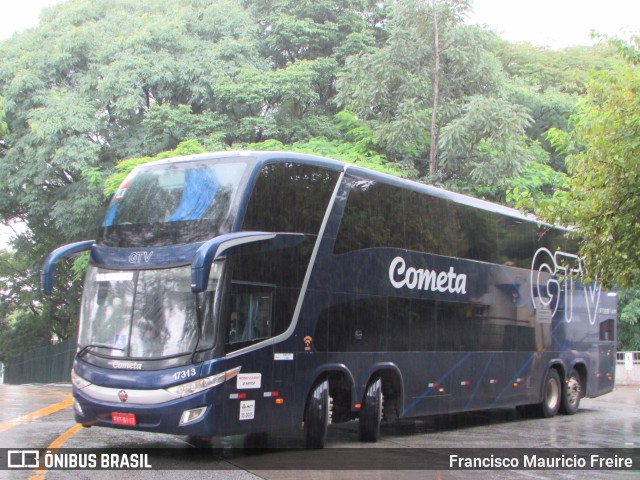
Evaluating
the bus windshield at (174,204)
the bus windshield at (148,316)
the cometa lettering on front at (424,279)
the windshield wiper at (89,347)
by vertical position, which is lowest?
the windshield wiper at (89,347)

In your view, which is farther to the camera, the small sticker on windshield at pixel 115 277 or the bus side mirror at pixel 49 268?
the bus side mirror at pixel 49 268

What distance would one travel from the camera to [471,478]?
31.5ft

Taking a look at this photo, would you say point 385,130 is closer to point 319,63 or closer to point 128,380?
point 319,63

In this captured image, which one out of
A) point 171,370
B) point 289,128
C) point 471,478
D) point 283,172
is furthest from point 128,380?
point 289,128

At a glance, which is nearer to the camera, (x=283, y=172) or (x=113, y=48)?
(x=283, y=172)

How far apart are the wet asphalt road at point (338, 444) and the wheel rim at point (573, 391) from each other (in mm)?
508

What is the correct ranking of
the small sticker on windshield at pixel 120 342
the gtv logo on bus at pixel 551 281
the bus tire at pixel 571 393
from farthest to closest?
the bus tire at pixel 571 393
the gtv logo on bus at pixel 551 281
the small sticker on windshield at pixel 120 342

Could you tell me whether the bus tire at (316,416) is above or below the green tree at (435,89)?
below

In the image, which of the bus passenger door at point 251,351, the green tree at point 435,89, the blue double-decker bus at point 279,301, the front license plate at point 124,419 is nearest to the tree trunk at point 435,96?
the green tree at point 435,89

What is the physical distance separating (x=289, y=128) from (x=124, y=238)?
17.9m

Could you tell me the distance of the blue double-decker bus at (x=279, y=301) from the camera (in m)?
10.0

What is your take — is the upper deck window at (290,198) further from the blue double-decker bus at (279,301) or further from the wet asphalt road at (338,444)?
the wet asphalt road at (338,444)

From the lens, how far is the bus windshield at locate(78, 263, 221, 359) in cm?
Answer: 1005

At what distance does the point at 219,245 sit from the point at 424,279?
201 inches
